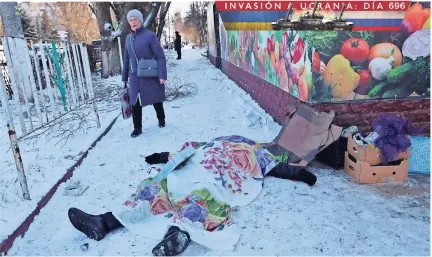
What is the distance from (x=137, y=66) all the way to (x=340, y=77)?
2.72 meters

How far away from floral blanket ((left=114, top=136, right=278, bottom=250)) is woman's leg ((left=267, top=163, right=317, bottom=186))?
0.28 ft

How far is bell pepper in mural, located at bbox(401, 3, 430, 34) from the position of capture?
3904 millimetres

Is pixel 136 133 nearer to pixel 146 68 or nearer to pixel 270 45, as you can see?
pixel 146 68

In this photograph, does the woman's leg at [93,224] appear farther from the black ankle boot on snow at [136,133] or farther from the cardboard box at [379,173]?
the black ankle boot on snow at [136,133]

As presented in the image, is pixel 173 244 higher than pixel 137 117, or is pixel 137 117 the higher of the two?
pixel 137 117

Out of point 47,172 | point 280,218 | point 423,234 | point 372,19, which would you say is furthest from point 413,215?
point 47,172

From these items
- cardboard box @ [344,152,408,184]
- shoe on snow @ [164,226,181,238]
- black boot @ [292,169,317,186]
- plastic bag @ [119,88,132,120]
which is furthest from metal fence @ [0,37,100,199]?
cardboard box @ [344,152,408,184]

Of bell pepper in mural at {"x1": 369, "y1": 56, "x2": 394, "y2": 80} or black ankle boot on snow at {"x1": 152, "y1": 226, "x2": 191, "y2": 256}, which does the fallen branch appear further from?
black ankle boot on snow at {"x1": 152, "y1": 226, "x2": 191, "y2": 256}

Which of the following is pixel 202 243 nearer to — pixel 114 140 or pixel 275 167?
pixel 275 167

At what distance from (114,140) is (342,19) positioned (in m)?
3.63

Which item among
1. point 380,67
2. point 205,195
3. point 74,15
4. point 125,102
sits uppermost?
point 74,15

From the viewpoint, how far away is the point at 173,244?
2201mm

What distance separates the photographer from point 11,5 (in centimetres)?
855

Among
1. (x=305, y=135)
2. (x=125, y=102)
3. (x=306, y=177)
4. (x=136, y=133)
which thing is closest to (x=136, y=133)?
(x=136, y=133)
